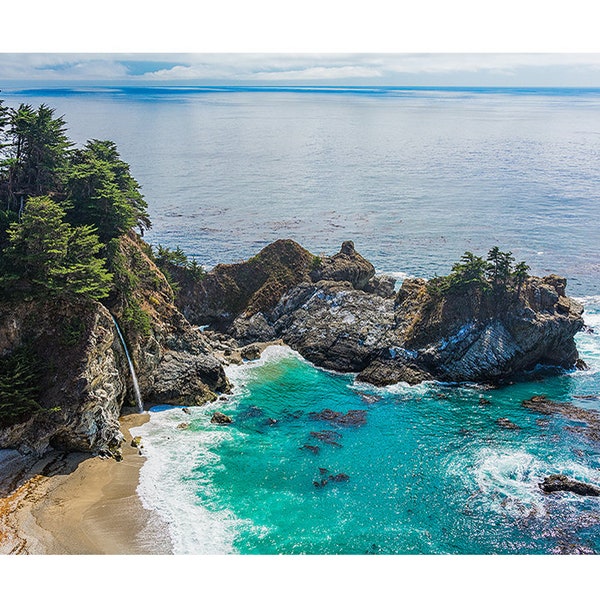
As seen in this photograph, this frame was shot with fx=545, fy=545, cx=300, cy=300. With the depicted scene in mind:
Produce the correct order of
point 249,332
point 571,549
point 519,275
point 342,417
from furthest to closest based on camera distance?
point 249,332 → point 519,275 → point 342,417 → point 571,549

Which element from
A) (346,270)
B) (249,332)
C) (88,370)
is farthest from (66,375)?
(346,270)

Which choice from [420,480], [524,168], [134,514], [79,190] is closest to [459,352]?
[420,480]

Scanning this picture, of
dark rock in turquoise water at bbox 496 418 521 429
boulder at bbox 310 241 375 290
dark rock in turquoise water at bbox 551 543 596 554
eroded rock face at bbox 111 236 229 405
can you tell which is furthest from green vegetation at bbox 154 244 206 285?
dark rock in turquoise water at bbox 551 543 596 554

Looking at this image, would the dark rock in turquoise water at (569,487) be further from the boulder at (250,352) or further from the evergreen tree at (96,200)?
the evergreen tree at (96,200)

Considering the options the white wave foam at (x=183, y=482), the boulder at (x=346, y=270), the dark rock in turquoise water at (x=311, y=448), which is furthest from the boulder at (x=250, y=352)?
the dark rock in turquoise water at (x=311, y=448)

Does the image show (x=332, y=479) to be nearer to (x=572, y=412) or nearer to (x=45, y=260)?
(x=572, y=412)

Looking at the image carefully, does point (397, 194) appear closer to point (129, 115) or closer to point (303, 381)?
point (303, 381)
